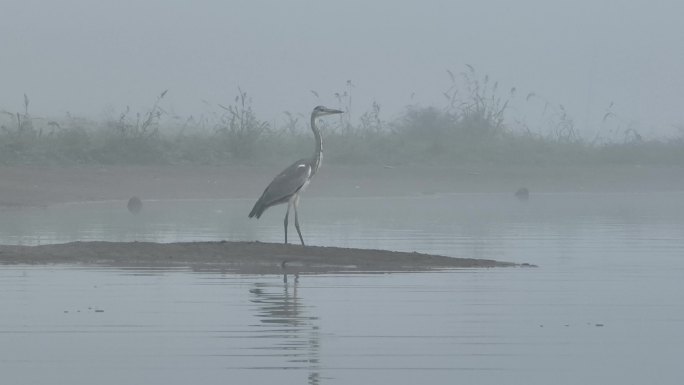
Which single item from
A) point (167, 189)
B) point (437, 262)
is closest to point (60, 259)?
point (437, 262)

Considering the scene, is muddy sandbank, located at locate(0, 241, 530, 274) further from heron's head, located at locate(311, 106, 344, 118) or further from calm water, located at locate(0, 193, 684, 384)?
heron's head, located at locate(311, 106, 344, 118)

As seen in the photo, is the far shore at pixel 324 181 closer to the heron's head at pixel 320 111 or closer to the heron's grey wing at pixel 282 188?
the heron's head at pixel 320 111

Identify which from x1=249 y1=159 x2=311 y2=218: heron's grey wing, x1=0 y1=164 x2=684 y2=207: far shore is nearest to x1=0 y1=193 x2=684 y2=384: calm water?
x1=249 y1=159 x2=311 y2=218: heron's grey wing

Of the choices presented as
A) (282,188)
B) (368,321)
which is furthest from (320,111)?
(368,321)

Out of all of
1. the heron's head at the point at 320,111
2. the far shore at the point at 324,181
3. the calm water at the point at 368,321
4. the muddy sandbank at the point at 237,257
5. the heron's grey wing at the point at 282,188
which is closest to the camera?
the calm water at the point at 368,321

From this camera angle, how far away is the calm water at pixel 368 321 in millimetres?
8117

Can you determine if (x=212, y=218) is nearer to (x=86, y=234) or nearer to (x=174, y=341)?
(x=86, y=234)

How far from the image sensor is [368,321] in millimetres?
10078

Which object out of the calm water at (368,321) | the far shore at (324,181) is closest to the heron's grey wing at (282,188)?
the calm water at (368,321)

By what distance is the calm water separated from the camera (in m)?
8.12

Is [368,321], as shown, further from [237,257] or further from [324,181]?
[324,181]

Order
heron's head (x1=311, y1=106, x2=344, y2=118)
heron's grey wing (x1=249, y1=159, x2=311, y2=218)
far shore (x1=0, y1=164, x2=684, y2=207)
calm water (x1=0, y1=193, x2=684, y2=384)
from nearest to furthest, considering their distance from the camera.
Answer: calm water (x1=0, y1=193, x2=684, y2=384) → heron's grey wing (x1=249, y1=159, x2=311, y2=218) → heron's head (x1=311, y1=106, x2=344, y2=118) → far shore (x1=0, y1=164, x2=684, y2=207)

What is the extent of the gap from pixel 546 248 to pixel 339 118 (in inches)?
817

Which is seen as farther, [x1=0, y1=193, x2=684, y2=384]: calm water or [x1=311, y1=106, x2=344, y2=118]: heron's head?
[x1=311, y1=106, x2=344, y2=118]: heron's head
